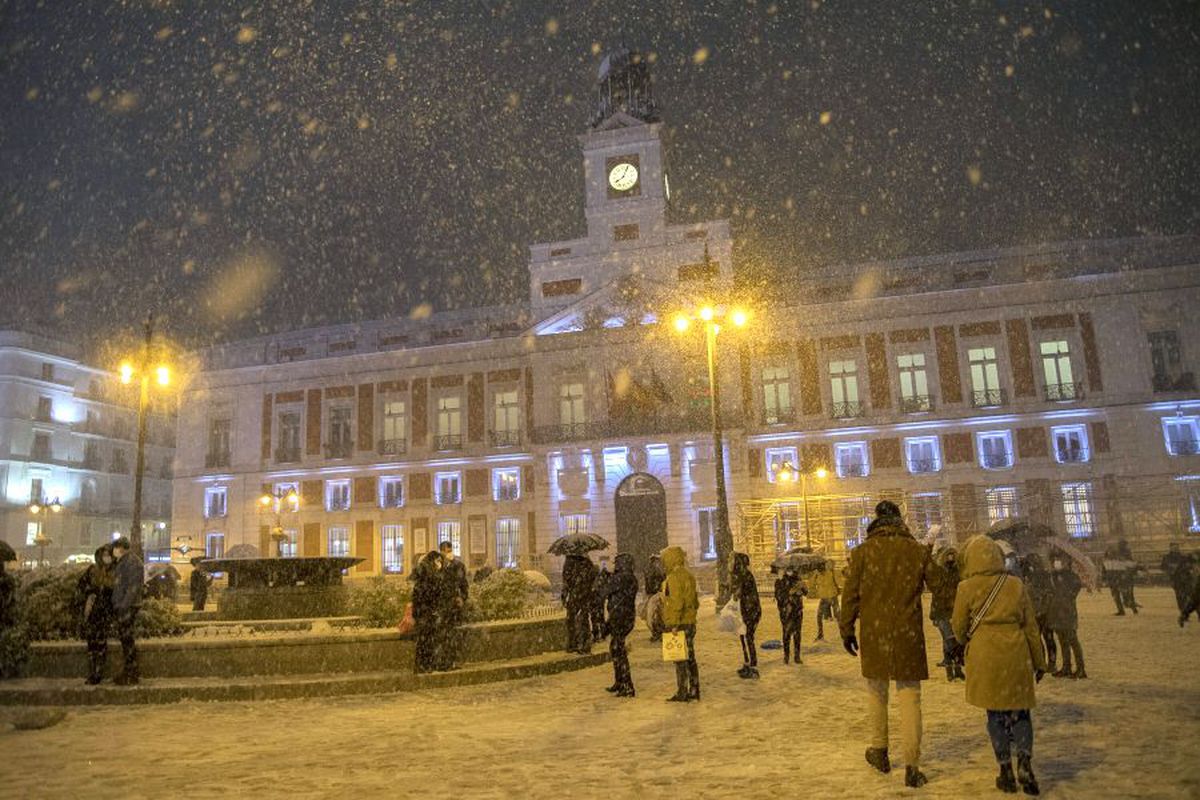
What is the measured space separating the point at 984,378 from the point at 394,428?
25253 mm

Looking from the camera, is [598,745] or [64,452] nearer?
[598,745]

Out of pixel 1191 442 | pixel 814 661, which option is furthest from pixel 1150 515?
pixel 814 661

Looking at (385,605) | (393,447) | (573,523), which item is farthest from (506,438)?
(385,605)

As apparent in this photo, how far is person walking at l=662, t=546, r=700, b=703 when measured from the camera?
27.8 ft

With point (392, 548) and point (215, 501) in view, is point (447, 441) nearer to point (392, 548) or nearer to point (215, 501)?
point (392, 548)

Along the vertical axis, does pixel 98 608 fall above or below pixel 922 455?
below

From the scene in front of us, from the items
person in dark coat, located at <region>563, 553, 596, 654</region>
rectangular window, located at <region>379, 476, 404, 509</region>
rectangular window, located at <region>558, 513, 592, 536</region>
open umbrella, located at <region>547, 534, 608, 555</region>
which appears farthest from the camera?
rectangular window, located at <region>379, 476, 404, 509</region>

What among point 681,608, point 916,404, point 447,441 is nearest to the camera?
point 681,608

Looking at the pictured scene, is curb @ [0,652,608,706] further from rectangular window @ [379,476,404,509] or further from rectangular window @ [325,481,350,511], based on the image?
rectangular window @ [325,481,350,511]

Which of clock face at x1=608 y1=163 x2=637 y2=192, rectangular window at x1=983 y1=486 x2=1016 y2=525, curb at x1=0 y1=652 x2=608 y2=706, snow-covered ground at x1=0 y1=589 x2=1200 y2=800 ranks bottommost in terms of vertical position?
snow-covered ground at x1=0 y1=589 x2=1200 y2=800

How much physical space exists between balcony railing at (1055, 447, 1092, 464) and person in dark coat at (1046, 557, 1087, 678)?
26464 mm

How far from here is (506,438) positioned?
38.1m

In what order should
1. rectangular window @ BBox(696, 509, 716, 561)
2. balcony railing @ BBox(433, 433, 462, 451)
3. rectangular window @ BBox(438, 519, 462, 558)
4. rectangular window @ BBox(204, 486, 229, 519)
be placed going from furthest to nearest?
rectangular window @ BBox(204, 486, 229, 519) < balcony railing @ BBox(433, 433, 462, 451) < rectangular window @ BBox(438, 519, 462, 558) < rectangular window @ BBox(696, 509, 716, 561)

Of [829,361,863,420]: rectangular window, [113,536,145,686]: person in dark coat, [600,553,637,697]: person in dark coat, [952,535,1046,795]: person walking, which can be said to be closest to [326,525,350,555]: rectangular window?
[829,361,863,420]: rectangular window
